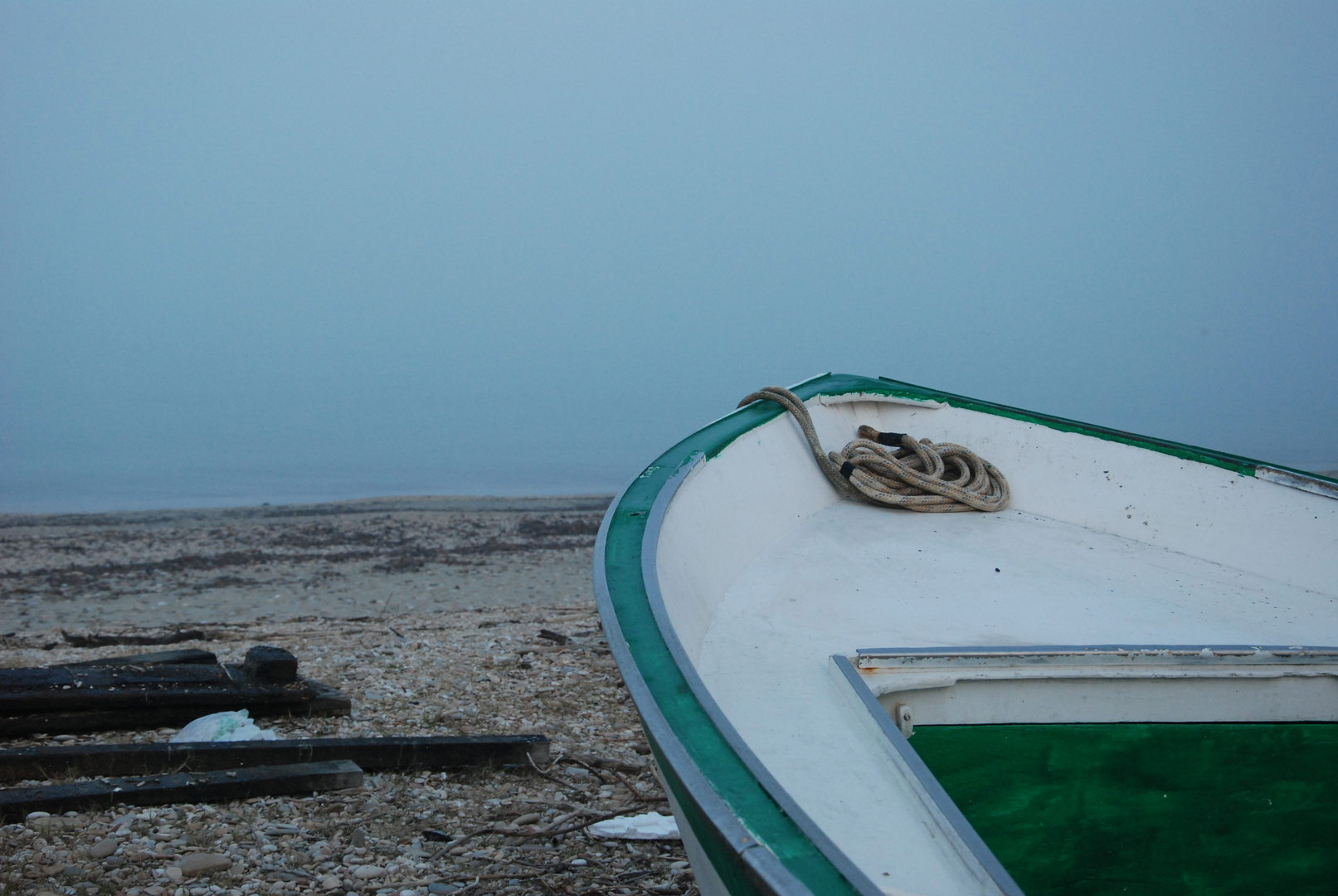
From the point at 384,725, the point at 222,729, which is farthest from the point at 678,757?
the point at 384,725

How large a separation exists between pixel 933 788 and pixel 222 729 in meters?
3.23

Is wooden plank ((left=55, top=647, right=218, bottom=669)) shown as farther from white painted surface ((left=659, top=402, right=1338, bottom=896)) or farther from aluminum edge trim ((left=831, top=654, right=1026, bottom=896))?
aluminum edge trim ((left=831, top=654, right=1026, bottom=896))

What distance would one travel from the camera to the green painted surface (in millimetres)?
2137

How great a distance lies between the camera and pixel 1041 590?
9.55ft

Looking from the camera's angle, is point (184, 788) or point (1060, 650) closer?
point (1060, 650)

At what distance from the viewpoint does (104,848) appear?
9.42 ft

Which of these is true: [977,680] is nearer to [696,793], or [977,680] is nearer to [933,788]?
[933,788]

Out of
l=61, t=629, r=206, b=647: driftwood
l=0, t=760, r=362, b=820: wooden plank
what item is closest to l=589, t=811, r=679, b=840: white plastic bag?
l=0, t=760, r=362, b=820: wooden plank

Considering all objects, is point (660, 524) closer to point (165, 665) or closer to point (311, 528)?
point (165, 665)

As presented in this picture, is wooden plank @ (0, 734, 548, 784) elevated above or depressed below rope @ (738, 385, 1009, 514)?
below

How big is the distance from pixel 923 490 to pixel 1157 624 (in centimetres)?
126

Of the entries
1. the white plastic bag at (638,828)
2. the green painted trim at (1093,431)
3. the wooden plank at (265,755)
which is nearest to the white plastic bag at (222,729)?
the wooden plank at (265,755)

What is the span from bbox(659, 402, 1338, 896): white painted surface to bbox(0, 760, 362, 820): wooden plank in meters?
1.77

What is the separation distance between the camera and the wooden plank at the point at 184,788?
3.05 m
